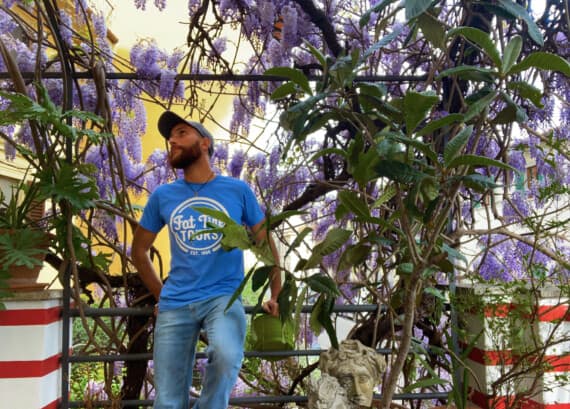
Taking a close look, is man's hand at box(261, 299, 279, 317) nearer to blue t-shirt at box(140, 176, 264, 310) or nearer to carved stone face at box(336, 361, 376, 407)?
blue t-shirt at box(140, 176, 264, 310)

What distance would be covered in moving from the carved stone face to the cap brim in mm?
1068

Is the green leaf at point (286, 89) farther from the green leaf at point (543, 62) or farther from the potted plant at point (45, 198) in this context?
the potted plant at point (45, 198)

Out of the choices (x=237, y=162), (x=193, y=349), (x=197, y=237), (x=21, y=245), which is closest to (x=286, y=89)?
(x=197, y=237)

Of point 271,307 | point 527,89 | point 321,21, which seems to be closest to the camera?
point 527,89

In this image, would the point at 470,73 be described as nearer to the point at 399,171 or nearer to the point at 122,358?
the point at 399,171

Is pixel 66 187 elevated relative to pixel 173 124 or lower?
lower

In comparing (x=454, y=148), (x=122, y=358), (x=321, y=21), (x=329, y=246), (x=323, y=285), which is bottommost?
(x=122, y=358)

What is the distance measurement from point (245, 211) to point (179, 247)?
280mm


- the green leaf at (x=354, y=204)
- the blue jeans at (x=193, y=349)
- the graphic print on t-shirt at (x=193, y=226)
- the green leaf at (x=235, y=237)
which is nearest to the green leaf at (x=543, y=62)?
the green leaf at (x=354, y=204)

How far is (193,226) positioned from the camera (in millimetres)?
1777

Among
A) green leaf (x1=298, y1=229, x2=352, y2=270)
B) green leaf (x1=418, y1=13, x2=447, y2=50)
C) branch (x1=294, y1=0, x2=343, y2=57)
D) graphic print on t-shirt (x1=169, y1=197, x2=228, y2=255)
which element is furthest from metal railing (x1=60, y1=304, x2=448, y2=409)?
branch (x1=294, y1=0, x2=343, y2=57)

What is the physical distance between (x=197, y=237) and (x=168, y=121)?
0.48m

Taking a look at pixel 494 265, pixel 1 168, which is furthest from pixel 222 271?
pixel 1 168

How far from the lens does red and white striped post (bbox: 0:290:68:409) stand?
1.94 m
